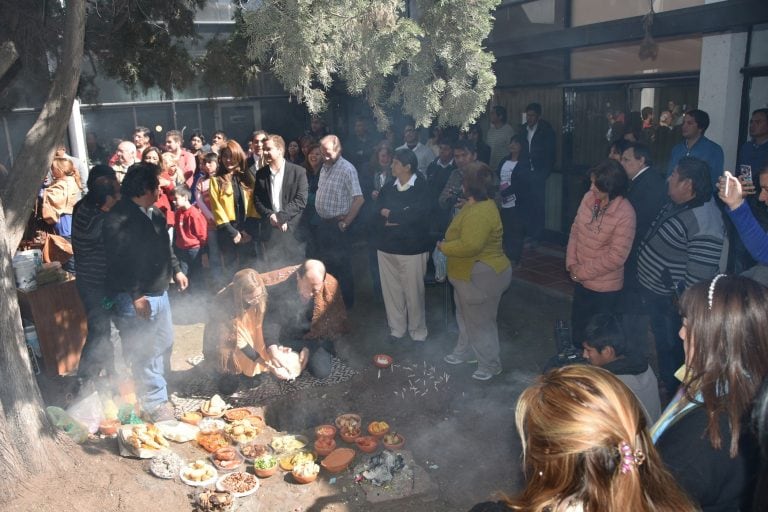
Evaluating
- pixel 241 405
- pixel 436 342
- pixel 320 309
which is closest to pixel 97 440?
pixel 241 405

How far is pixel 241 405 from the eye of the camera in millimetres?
5633

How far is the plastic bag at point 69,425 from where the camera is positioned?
476cm

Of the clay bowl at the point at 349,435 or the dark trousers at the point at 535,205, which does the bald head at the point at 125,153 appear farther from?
the dark trousers at the point at 535,205

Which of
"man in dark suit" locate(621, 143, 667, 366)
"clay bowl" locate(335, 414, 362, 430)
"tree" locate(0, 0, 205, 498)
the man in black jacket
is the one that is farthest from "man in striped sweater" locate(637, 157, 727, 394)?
"tree" locate(0, 0, 205, 498)

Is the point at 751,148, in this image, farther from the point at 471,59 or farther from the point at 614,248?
the point at 471,59

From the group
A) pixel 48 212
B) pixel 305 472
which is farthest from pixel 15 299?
pixel 48 212

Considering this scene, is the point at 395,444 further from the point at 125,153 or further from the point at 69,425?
the point at 125,153

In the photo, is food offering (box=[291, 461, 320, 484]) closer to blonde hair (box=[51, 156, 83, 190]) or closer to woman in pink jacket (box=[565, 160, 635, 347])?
woman in pink jacket (box=[565, 160, 635, 347])

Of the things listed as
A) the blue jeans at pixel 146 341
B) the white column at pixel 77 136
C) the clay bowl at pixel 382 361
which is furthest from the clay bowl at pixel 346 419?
the white column at pixel 77 136

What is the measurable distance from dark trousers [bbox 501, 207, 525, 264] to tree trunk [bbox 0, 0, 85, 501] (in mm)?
5530

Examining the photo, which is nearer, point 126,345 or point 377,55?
point 377,55

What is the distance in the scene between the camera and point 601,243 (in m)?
5.20

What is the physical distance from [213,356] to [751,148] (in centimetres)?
566

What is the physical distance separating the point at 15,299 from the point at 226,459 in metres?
1.86
